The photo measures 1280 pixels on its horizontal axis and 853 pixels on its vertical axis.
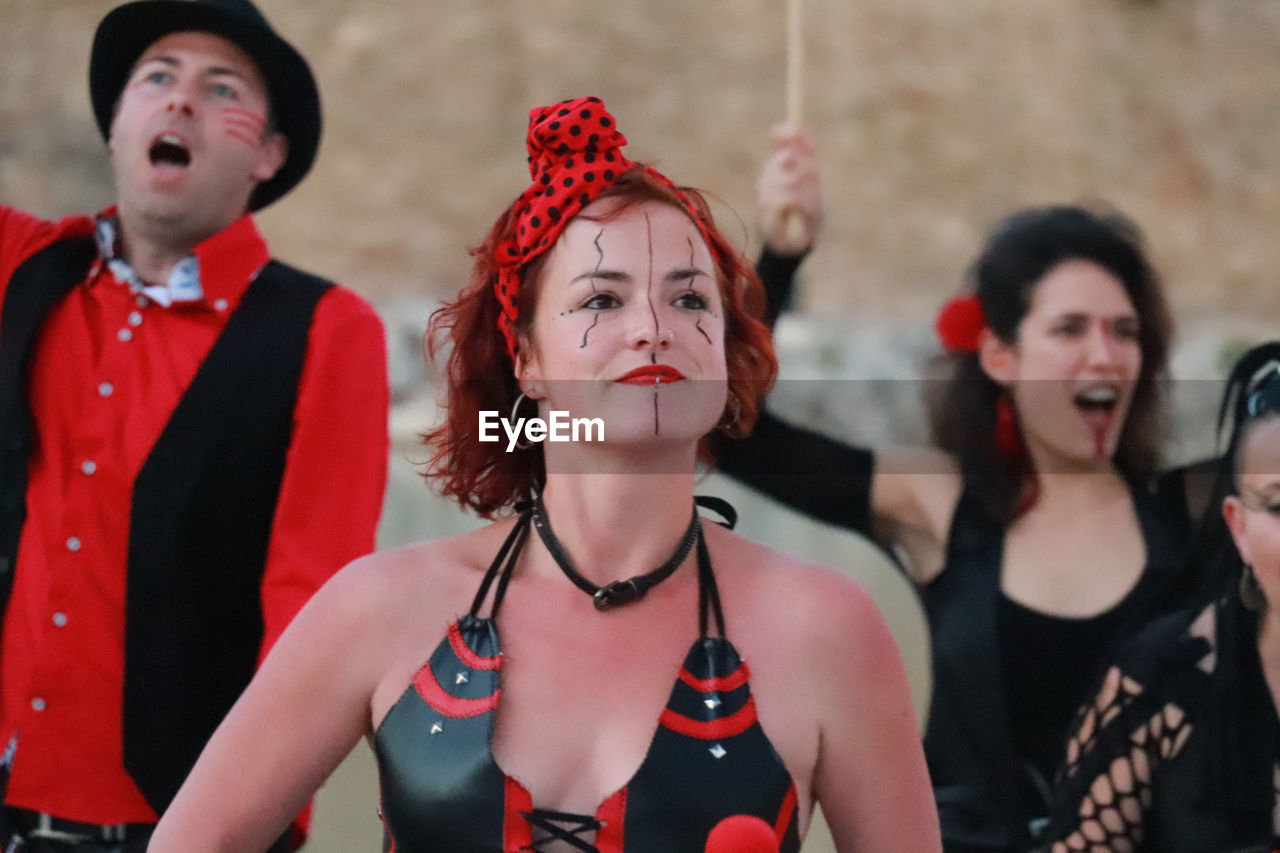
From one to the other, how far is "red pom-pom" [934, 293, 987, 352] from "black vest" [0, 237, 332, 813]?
1392mm

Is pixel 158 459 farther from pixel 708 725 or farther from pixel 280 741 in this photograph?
pixel 708 725

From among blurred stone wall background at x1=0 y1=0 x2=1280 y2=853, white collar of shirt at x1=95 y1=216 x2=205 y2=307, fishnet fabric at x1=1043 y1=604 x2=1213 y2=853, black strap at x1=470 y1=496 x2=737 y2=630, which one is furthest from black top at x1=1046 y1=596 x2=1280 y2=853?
blurred stone wall background at x1=0 y1=0 x2=1280 y2=853

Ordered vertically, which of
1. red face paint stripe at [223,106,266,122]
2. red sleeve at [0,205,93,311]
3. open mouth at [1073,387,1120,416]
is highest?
red face paint stripe at [223,106,266,122]

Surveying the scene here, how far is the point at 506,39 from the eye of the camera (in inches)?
704

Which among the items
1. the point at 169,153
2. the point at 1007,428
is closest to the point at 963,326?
the point at 1007,428

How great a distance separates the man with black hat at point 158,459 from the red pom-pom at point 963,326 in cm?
129

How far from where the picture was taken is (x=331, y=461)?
268cm

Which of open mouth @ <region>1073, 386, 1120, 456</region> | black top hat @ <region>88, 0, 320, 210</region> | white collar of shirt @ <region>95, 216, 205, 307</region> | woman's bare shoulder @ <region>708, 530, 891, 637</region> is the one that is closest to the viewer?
woman's bare shoulder @ <region>708, 530, 891, 637</region>

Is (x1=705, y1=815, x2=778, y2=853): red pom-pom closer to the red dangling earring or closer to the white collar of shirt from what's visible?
the white collar of shirt

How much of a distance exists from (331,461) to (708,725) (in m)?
1.03

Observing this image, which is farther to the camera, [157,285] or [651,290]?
[157,285]

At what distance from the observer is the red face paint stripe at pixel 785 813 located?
1.86 m

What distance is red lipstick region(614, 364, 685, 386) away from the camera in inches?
76.8

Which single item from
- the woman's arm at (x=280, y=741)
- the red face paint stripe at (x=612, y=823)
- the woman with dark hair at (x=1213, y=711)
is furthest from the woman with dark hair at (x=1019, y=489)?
the woman's arm at (x=280, y=741)
